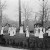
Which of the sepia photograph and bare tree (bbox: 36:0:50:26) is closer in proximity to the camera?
the sepia photograph

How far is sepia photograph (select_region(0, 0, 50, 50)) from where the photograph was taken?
1.22 m

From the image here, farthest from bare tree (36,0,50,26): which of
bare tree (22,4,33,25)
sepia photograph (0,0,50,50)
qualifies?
bare tree (22,4,33,25)

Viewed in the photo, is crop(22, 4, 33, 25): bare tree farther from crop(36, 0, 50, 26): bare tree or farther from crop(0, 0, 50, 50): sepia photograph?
crop(36, 0, 50, 26): bare tree

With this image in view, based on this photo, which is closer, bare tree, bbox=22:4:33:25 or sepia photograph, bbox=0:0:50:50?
sepia photograph, bbox=0:0:50:50

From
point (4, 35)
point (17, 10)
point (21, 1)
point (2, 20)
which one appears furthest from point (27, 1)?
point (4, 35)

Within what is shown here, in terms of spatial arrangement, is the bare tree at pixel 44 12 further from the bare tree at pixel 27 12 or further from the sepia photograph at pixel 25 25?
the bare tree at pixel 27 12

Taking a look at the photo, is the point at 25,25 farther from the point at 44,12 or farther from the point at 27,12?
the point at 44,12

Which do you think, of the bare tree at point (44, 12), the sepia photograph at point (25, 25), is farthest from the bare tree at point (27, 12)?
the bare tree at point (44, 12)

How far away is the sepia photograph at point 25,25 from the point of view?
122cm

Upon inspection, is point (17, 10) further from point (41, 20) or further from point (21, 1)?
point (41, 20)

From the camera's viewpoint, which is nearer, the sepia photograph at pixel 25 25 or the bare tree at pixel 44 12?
the sepia photograph at pixel 25 25

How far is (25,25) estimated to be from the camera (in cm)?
152

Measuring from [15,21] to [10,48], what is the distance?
500 mm

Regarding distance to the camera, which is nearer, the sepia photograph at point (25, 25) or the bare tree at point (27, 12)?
the sepia photograph at point (25, 25)
